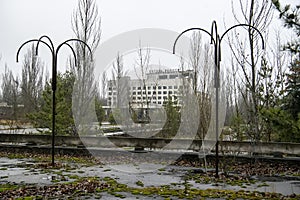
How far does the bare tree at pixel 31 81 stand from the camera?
2628cm

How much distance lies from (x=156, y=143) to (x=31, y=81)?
2115 cm

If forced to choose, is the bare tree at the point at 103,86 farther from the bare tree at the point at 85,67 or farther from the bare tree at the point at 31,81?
the bare tree at the point at 31,81

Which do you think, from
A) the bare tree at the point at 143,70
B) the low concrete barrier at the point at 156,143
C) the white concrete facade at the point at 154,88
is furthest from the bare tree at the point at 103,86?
the low concrete barrier at the point at 156,143

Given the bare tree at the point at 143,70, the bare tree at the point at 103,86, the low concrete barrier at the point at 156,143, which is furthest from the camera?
the bare tree at the point at 103,86

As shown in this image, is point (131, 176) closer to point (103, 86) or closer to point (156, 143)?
point (156, 143)

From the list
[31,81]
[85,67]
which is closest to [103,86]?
[85,67]

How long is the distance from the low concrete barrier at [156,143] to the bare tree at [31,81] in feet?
33.9

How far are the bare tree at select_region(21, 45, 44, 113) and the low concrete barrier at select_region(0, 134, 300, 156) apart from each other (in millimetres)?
10321

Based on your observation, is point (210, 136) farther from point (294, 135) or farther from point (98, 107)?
point (98, 107)

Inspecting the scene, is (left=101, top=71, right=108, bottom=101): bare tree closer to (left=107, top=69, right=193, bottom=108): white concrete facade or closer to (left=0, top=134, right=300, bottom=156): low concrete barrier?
(left=107, top=69, right=193, bottom=108): white concrete facade

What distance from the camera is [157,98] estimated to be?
64.8 feet

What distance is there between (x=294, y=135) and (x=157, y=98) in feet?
35.7

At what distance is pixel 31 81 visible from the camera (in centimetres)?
3012

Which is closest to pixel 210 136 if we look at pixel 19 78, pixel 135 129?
pixel 135 129
